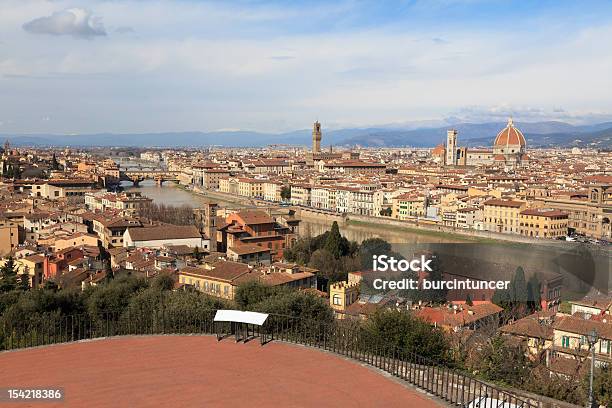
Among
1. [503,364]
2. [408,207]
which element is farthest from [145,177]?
[503,364]

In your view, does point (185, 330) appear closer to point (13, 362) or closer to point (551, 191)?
point (13, 362)

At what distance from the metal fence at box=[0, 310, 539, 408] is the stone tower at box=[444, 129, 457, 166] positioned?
5875cm

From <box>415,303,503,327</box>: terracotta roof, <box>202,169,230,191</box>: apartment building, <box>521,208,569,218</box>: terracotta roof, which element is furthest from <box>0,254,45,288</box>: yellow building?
<box>202,169,230,191</box>: apartment building

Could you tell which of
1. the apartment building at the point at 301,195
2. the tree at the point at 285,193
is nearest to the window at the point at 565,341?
the apartment building at the point at 301,195

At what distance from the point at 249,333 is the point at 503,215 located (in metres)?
23.1

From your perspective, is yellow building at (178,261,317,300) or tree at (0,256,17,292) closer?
tree at (0,256,17,292)

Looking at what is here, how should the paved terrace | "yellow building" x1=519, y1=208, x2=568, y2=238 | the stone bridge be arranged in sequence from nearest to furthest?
the paved terrace
"yellow building" x1=519, y1=208, x2=568, y2=238
the stone bridge

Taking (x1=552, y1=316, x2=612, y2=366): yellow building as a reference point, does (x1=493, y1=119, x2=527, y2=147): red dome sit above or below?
above

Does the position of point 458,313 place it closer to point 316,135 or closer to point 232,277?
point 232,277

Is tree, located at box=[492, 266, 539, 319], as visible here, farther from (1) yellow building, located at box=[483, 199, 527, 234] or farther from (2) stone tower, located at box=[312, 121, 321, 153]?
(2) stone tower, located at box=[312, 121, 321, 153]

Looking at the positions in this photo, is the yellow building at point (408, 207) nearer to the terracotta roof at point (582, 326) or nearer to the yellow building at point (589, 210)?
the yellow building at point (589, 210)

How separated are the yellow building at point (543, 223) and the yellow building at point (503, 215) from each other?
1.04 ft

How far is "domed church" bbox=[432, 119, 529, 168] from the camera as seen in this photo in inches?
2490

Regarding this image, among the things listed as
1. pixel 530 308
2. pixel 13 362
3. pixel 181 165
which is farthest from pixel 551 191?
pixel 181 165
